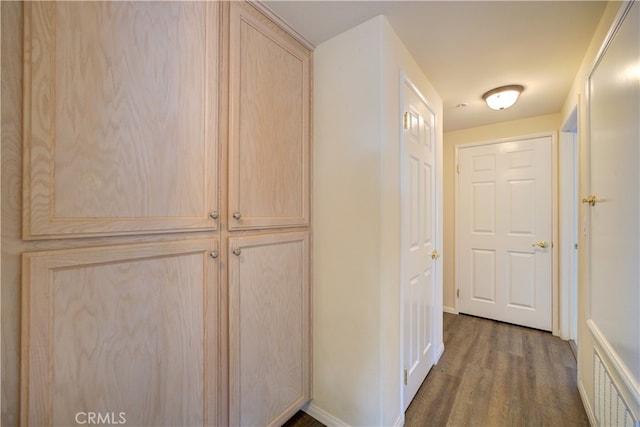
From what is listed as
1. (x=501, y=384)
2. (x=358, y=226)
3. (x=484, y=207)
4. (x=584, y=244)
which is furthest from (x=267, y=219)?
(x=484, y=207)

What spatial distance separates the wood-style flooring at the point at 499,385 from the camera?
149 cm

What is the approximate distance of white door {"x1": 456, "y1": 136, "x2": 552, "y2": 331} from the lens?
256cm

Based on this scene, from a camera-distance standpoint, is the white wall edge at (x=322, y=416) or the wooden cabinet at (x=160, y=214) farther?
the white wall edge at (x=322, y=416)

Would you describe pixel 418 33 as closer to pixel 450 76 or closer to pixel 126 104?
pixel 450 76

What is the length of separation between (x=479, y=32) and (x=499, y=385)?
2.20 metres

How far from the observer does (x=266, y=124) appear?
1.25m

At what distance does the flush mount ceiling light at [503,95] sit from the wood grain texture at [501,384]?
2029 mm

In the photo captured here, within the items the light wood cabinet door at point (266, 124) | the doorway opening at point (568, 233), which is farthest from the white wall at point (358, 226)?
the doorway opening at point (568, 233)

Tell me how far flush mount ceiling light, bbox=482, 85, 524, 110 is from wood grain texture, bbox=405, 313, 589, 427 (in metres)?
2.03

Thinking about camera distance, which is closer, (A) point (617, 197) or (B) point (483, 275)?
(A) point (617, 197)

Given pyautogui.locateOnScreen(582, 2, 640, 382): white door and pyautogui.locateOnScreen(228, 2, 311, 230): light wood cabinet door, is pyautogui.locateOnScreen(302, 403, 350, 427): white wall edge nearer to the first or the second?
pyautogui.locateOnScreen(228, 2, 311, 230): light wood cabinet door

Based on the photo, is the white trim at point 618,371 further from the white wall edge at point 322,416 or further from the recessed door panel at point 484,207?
the recessed door panel at point 484,207

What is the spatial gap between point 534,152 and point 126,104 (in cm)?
329

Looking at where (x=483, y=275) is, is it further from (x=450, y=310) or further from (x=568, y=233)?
(x=568, y=233)
